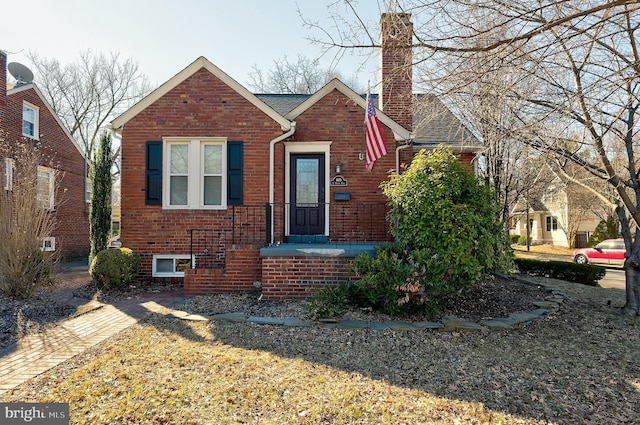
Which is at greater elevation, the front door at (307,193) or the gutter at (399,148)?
the gutter at (399,148)

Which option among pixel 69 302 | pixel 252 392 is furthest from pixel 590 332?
pixel 69 302

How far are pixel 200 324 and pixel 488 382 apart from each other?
3.66m

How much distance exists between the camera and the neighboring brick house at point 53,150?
12558 mm

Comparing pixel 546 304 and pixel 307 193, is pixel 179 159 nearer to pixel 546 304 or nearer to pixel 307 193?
pixel 307 193

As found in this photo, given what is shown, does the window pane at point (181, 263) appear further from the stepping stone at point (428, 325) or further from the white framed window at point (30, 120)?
the white framed window at point (30, 120)

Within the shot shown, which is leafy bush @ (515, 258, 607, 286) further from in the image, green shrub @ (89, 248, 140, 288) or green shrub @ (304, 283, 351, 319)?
green shrub @ (89, 248, 140, 288)

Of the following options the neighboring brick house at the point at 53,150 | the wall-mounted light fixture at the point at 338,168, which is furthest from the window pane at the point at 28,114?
the wall-mounted light fixture at the point at 338,168

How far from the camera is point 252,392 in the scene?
311 centimetres

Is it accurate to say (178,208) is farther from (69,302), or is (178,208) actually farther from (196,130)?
(69,302)

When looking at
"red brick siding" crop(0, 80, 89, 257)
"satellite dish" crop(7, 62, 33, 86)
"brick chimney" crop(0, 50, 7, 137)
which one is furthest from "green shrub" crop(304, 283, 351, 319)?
"satellite dish" crop(7, 62, 33, 86)

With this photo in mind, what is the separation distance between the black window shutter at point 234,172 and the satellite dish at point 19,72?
11.9 m

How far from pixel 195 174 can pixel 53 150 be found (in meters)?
11.0

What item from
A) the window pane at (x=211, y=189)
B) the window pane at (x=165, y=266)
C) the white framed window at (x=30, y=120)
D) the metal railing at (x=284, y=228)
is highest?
the white framed window at (x=30, y=120)

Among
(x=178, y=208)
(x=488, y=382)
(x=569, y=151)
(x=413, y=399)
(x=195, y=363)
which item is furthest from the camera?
(x=178, y=208)
